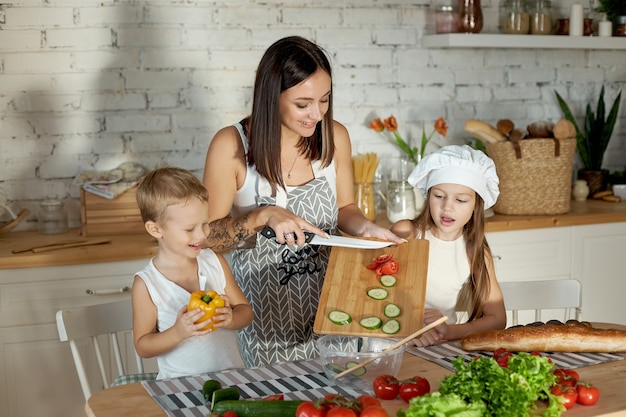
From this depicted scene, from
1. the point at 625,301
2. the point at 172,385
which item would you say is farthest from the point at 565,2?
the point at 172,385

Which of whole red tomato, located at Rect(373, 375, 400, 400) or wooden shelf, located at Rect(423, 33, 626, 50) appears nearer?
whole red tomato, located at Rect(373, 375, 400, 400)

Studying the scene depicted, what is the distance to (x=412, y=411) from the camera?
1500 mm

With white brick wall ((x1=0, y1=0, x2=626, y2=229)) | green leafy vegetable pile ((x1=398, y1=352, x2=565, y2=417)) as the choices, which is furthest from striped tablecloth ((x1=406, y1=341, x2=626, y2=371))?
white brick wall ((x1=0, y1=0, x2=626, y2=229))

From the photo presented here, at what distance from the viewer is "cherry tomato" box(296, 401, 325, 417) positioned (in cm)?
157

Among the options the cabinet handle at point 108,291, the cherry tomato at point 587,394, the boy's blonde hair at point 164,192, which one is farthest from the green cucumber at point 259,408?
the cabinet handle at point 108,291

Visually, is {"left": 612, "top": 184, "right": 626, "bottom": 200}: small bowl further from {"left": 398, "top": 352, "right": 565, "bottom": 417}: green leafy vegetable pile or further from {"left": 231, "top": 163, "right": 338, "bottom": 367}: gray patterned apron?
{"left": 398, "top": 352, "right": 565, "bottom": 417}: green leafy vegetable pile

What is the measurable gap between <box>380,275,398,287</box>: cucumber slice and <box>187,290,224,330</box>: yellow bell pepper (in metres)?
0.45

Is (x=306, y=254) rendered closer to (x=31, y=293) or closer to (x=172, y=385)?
(x=172, y=385)

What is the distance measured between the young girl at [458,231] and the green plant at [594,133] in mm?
1935

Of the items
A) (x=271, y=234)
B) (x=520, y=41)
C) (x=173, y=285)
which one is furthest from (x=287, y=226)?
(x=520, y=41)

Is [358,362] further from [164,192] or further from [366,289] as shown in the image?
[164,192]

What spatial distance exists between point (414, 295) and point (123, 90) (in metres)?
1.99

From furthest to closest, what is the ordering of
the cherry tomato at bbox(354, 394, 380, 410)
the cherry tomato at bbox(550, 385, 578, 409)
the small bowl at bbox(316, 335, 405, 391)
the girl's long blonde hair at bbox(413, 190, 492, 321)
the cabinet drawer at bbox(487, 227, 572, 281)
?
the cabinet drawer at bbox(487, 227, 572, 281) < the girl's long blonde hair at bbox(413, 190, 492, 321) < the small bowl at bbox(316, 335, 405, 391) < the cherry tomato at bbox(550, 385, 578, 409) < the cherry tomato at bbox(354, 394, 380, 410)

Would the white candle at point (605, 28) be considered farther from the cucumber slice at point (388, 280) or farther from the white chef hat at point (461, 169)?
the cucumber slice at point (388, 280)
